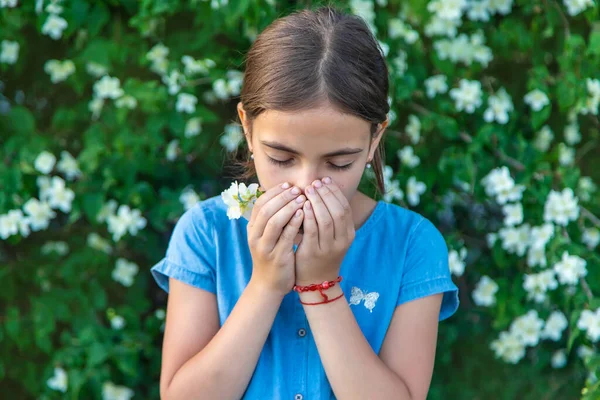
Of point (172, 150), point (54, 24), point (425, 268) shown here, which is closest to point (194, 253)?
point (425, 268)

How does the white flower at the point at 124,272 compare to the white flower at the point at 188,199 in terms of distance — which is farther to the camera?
the white flower at the point at 124,272

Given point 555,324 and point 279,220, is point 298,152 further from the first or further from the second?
point 555,324

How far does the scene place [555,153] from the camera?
268cm

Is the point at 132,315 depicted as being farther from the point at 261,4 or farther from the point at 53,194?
the point at 261,4

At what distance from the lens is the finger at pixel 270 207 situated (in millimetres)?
1521

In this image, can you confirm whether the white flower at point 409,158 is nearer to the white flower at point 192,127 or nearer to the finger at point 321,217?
the white flower at point 192,127

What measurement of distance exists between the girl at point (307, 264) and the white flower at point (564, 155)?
109 centimetres

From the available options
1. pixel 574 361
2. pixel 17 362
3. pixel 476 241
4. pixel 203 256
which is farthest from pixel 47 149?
pixel 574 361

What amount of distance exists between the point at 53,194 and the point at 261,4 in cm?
92

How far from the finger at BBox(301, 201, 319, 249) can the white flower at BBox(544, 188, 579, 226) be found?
1226 mm

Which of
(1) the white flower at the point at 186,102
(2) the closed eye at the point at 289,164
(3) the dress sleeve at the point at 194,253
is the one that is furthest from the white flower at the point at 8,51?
(2) the closed eye at the point at 289,164

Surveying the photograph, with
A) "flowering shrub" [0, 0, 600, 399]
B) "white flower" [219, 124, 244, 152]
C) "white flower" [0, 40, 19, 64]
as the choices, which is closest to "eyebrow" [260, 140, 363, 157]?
"flowering shrub" [0, 0, 600, 399]

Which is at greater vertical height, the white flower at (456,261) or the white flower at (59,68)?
the white flower at (59,68)

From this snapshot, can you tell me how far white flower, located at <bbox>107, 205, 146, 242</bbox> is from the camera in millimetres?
2541
